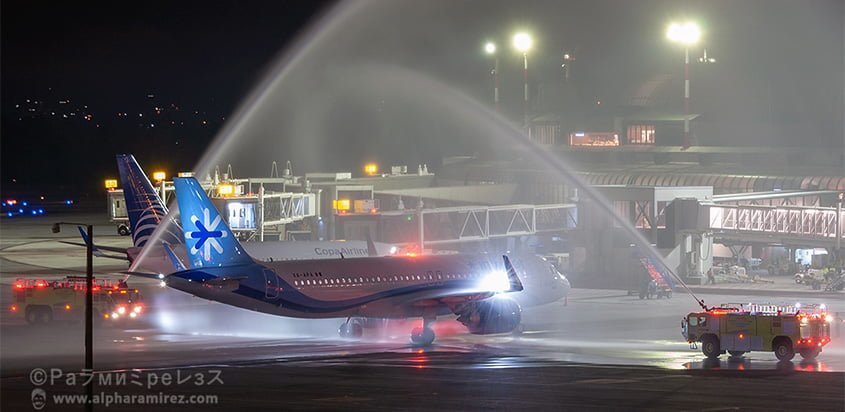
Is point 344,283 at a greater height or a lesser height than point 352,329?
greater

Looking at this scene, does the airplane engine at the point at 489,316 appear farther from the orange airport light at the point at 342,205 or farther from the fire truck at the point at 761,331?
the orange airport light at the point at 342,205

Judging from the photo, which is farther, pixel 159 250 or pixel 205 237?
pixel 159 250

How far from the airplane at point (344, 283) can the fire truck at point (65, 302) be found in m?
12.8

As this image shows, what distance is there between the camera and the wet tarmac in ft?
154

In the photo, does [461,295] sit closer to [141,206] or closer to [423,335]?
[423,335]

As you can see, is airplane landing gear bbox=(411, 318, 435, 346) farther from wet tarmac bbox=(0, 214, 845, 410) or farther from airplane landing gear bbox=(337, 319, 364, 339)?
airplane landing gear bbox=(337, 319, 364, 339)

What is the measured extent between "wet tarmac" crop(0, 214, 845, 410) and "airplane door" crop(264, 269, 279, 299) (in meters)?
2.97

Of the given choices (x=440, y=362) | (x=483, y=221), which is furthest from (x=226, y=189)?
(x=440, y=362)

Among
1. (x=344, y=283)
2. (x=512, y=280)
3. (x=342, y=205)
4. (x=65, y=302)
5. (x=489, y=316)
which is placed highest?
(x=342, y=205)

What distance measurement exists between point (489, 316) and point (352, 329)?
8267 mm

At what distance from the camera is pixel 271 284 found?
6569 cm

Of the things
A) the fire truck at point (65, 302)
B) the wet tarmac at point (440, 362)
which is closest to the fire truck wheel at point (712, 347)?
the wet tarmac at point (440, 362)

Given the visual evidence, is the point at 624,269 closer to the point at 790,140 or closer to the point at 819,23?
the point at 790,140

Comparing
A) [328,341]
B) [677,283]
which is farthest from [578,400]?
[677,283]
